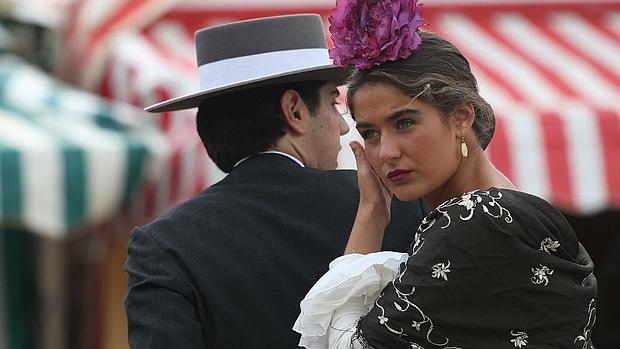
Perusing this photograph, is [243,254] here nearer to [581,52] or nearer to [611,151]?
[611,151]

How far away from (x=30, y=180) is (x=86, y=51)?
4.44ft

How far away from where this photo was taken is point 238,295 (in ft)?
8.39

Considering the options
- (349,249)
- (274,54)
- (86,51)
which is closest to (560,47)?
(86,51)

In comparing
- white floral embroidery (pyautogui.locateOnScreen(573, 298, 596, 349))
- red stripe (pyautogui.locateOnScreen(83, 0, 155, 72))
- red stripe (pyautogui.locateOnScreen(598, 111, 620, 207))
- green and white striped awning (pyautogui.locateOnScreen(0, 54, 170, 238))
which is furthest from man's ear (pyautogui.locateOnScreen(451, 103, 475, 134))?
red stripe (pyautogui.locateOnScreen(83, 0, 155, 72))

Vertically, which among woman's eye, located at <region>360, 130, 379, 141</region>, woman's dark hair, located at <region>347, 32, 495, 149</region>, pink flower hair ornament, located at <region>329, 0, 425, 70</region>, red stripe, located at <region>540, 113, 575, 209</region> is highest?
pink flower hair ornament, located at <region>329, 0, 425, 70</region>

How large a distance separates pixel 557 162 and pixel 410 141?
9.71 feet

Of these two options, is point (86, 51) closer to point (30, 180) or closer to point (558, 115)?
point (30, 180)

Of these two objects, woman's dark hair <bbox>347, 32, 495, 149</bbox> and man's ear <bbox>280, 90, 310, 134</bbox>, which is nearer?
woman's dark hair <bbox>347, 32, 495, 149</bbox>

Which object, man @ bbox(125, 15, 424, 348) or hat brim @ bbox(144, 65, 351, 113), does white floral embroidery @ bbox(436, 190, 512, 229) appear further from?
hat brim @ bbox(144, 65, 351, 113)

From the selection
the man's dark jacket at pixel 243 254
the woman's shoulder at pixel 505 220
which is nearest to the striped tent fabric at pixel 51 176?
the man's dark jacket at pixel 243 254

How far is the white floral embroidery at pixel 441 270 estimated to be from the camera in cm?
207

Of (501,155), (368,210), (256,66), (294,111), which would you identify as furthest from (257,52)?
(501,155)

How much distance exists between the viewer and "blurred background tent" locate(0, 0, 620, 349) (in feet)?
16.6

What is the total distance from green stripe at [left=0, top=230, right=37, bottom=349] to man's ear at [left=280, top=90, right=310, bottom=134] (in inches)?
145
